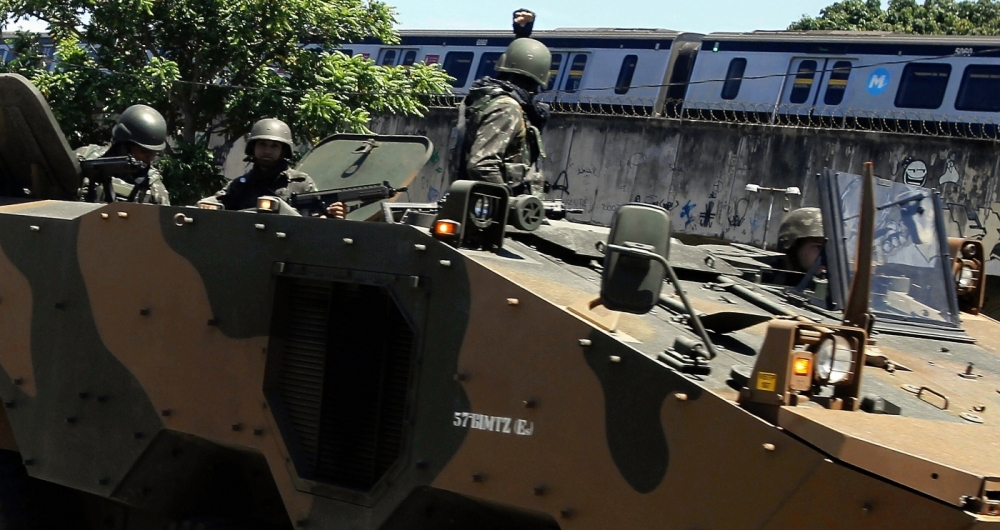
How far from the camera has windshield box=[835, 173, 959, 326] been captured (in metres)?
5.57

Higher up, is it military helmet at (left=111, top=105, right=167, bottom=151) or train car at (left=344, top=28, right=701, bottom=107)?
train car at (left=344, top=28, right=701, bottom=107)

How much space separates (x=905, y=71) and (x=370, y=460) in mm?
18470

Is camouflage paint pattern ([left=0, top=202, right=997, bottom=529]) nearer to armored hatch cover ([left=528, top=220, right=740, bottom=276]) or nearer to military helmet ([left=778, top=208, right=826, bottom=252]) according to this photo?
armored hatch cover ([left=528, top=220, right=740, bottom=276])

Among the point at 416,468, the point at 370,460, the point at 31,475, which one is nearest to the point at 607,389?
the point at 416,468

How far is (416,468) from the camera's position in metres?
4.53

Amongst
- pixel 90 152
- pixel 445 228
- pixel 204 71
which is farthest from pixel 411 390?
pixel 204 71

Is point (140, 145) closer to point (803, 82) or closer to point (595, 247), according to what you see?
point (595, 247)

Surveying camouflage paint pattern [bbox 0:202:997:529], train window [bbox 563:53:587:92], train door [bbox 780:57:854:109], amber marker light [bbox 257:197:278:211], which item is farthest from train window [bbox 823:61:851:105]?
amber marker light [bbox 257:197:278:211]

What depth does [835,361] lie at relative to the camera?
4035 mm

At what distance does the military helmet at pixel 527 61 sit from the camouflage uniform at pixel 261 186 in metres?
1.35

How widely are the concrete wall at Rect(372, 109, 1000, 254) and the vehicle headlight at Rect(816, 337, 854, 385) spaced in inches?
638

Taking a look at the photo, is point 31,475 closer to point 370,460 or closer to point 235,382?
point 235,382

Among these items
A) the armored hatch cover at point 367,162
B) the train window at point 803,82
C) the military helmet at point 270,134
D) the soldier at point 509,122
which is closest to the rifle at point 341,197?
the armored hatch cover at point 367,162

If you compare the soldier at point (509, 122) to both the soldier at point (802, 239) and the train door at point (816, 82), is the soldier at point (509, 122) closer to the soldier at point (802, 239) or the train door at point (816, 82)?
the soldier at point (802, 239)
